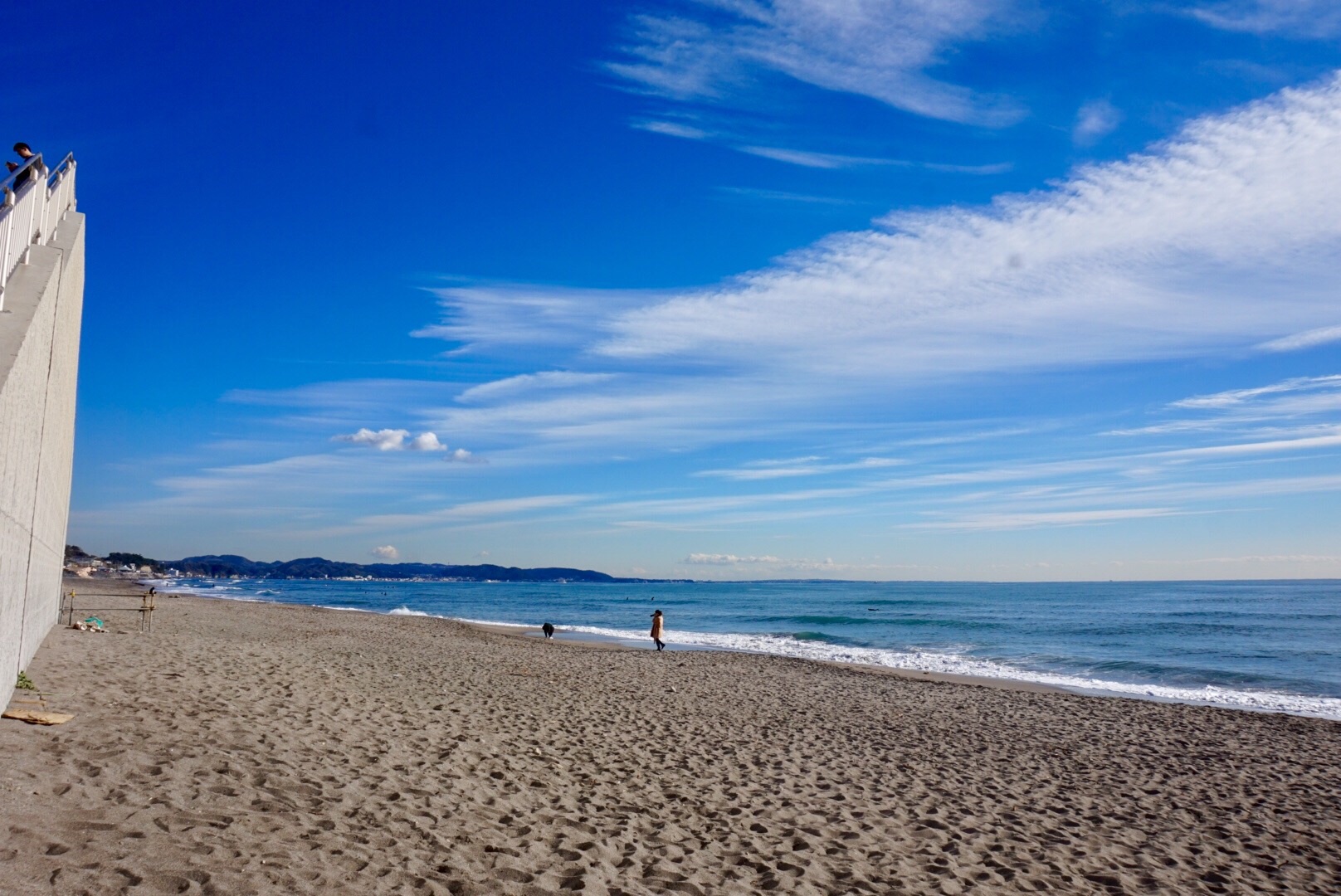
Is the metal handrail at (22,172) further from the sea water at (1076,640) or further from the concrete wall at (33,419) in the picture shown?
the sea water at (1076,640)

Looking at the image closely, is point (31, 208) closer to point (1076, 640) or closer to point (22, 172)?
point (22, 172)

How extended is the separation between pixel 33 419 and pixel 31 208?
6.06ft

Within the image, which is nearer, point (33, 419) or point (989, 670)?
point (33, 419)

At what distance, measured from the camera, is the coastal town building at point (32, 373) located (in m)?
5.72

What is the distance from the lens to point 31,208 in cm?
701

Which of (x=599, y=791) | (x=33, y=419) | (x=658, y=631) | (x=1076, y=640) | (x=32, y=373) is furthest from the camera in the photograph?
(x=1076, y=640)

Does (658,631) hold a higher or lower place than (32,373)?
lower

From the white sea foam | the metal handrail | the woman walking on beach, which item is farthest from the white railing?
the white sea foam

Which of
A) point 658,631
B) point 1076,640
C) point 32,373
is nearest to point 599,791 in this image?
point 32,373

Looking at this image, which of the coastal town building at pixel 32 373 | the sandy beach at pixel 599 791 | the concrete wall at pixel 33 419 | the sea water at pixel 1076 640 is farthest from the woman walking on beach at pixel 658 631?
the coastal town building at pixel 32 373

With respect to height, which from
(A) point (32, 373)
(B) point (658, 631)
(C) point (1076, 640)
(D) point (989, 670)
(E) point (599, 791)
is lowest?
(C) point (1076, 640)

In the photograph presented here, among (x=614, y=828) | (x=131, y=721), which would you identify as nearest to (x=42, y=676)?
(x=131, y=721)

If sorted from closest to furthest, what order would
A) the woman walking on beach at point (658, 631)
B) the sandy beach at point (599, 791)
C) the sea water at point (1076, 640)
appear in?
the sandy beach at point (599, 791) < the sea water at point (1076, 640) < the woman walking on beach at point (658, 631)

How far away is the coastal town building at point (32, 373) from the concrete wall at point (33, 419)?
14mm
